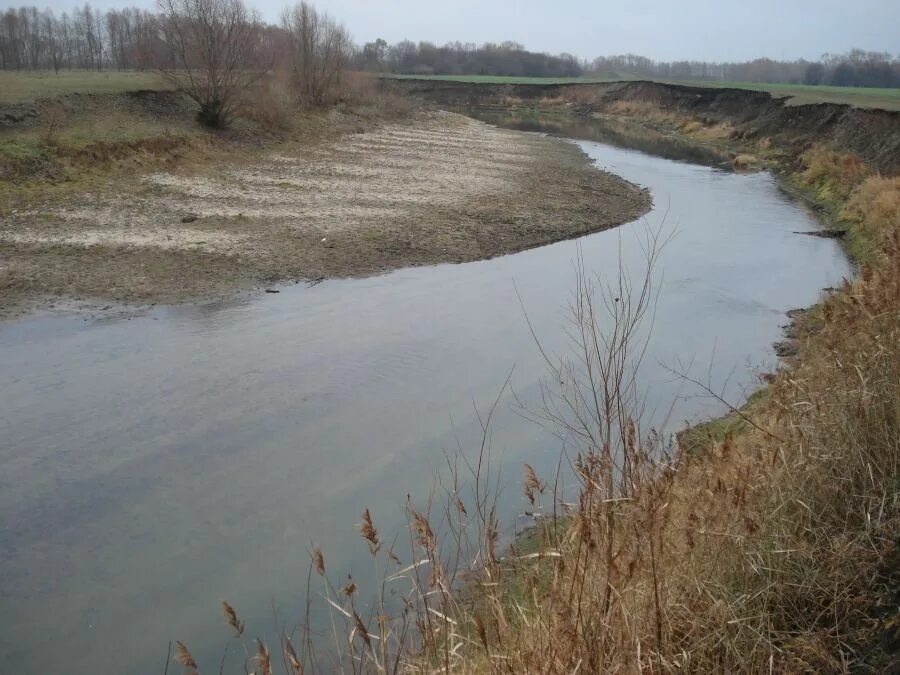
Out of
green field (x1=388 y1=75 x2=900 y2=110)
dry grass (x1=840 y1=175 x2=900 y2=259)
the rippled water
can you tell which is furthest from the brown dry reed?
green field (x1=388 y1=75 x2=900 y2=110)

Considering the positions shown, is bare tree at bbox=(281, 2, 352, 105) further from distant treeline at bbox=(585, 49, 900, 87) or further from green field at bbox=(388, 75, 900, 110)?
distant treeline at bbox=(585, 49, 900, 87)

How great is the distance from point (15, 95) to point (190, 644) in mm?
20130

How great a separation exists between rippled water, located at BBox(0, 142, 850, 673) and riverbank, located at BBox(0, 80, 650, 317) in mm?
1065

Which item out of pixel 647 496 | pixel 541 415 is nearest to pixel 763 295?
pixel 541 415

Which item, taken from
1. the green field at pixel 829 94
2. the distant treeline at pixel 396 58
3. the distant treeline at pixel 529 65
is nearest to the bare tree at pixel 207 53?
the distant treeline at pixel 396 58

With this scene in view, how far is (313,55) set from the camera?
37094 mm

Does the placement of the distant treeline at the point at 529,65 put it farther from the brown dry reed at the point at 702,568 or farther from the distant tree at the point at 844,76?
the brown dry reed at the point at 702,568

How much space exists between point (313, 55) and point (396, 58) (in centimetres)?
8392

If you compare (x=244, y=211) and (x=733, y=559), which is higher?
(x=733, y=559)

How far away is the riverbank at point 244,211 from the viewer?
37.5 ft

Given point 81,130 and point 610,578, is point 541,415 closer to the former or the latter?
point 610,578

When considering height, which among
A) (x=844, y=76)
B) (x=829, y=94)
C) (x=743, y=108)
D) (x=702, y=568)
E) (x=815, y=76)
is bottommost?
(x=702, y=568)

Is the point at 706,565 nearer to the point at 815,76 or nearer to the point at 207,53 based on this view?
the point at 207,53

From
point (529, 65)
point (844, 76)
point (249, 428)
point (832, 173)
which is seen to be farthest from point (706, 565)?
point (529, 65)
